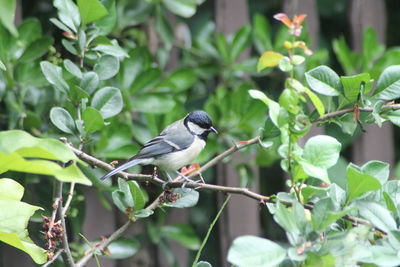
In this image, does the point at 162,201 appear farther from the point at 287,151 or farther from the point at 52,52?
the point at 52,52

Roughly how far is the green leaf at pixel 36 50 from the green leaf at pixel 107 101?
46 centimetres

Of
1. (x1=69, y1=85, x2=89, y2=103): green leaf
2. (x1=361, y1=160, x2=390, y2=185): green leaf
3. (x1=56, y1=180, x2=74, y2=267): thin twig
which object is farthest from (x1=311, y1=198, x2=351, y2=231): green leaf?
(x1=69, y1=85, x2=89, y2=103): green leaf

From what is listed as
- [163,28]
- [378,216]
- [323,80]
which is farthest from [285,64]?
[163,28]

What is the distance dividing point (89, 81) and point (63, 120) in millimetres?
124

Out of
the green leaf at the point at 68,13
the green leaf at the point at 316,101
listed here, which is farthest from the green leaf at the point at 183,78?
the green leaf at the point at 316,101

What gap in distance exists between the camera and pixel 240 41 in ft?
8.07

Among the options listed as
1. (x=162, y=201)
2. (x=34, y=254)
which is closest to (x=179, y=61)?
(x=162, y=201)

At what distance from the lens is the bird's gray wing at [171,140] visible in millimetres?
1976

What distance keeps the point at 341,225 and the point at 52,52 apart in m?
1.15

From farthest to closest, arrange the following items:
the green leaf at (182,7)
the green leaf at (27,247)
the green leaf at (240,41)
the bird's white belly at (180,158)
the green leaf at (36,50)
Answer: the green leaf at (240,41) < the green leaf at (182,7) < the bird's white belly at (180,158) < the green leaf at (36,50) < the green leaf at (27,247)

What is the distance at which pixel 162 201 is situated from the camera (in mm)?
1385

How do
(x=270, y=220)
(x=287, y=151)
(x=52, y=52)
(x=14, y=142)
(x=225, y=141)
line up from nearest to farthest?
(x=14, y=142)
(x=287, y=151)
(x=52, y=52)
(x=225, y=141)
(x=270, y=220)

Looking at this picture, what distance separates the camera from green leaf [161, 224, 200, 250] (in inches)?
92.2

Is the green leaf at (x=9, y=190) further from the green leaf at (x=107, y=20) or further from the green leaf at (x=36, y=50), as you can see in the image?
the green leaf at (x=36, y=50)
